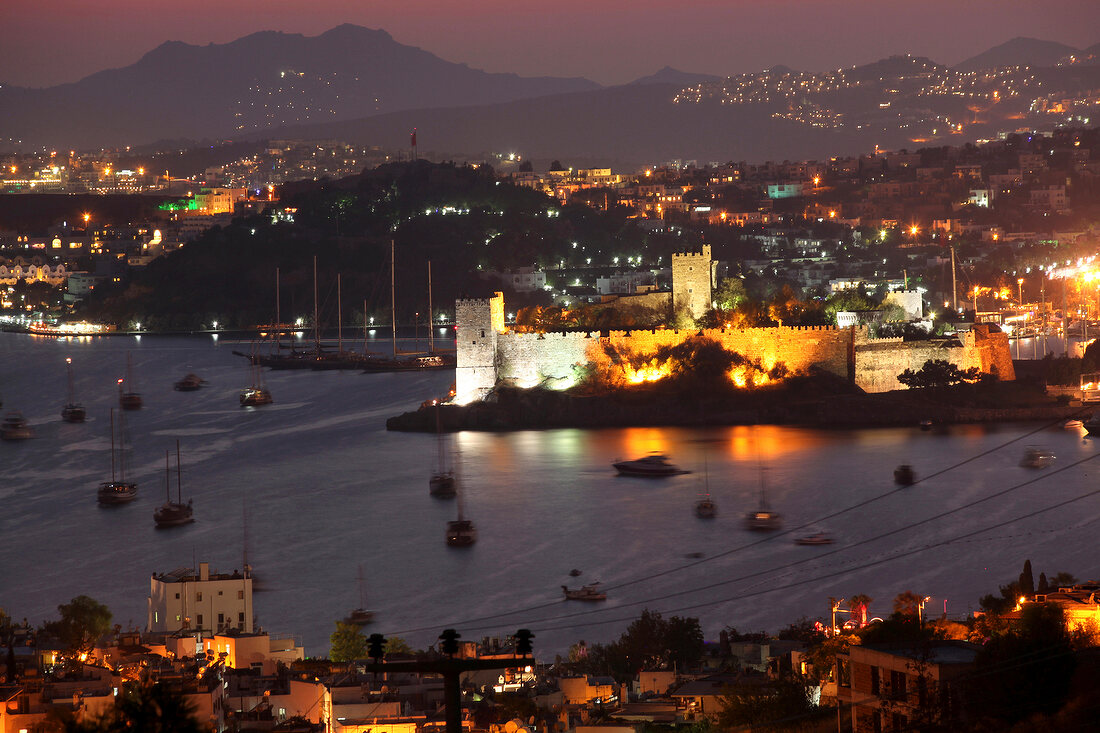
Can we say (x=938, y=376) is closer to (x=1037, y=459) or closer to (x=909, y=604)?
(x=1037, y=459)

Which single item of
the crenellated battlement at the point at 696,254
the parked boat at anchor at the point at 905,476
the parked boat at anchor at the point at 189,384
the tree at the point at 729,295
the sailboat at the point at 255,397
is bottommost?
the parked boat at anchor at the point at 905,476

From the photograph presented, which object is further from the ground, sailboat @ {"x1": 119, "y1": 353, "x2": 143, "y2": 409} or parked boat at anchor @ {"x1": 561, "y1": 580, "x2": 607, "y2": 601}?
sailboat @ {"x1": 119, "y1": 353, "x2": 143, "y2": 409}

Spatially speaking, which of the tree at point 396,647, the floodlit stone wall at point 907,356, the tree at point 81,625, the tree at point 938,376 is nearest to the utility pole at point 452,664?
the tree at point 81,625

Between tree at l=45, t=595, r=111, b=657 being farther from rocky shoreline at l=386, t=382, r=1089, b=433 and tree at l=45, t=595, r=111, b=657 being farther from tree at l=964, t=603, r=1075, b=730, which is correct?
rocky shoreline at l=386, t=382, r=1089, b=433

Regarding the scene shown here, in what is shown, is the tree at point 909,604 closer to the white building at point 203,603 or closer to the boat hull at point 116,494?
the white building at point 203,603

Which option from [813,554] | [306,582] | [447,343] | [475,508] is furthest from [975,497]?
[447,343]

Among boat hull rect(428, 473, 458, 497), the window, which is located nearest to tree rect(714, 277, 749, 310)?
boat hull rect(428, 473, 458, 497)
